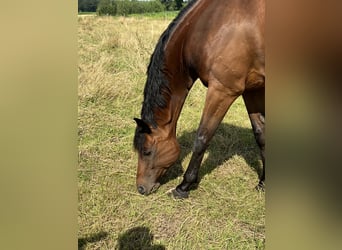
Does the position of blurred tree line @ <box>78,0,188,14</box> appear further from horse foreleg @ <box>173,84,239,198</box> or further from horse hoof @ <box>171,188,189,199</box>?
horse hoof @ <box>171,188,189,199</box>

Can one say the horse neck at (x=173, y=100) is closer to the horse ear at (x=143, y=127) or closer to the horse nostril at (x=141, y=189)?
the horse ear at (x=143, y=127)

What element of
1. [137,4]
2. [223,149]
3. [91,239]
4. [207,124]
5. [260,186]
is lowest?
[223,149]

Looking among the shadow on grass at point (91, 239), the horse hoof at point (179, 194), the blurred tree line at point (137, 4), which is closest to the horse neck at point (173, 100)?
the horse hoof at point (179, 194)

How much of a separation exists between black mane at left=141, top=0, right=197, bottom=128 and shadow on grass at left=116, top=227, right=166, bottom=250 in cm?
57

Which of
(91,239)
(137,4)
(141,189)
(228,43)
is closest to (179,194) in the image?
(141,189)

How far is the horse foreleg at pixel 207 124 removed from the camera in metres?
1.81

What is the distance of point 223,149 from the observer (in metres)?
2.47

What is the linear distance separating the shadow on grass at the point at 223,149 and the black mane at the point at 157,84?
439 mm

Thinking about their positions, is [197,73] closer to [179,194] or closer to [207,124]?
[207,124]

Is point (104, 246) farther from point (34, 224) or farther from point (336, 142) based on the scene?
point (336, 142)

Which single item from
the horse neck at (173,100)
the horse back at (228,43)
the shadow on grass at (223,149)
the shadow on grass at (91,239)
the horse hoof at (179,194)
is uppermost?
the horse back at (228,43)

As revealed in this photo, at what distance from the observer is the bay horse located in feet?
5.58

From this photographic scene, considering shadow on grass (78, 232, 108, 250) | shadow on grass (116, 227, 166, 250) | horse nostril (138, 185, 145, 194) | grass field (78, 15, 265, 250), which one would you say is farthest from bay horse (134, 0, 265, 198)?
shadow on grass (78, 232, 108, 250)

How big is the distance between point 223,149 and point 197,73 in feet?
2.50
